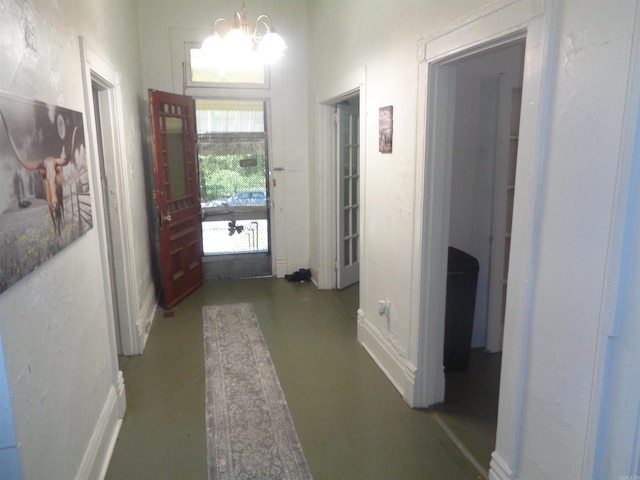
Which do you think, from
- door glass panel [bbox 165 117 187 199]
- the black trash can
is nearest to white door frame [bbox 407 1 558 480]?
the black trash can

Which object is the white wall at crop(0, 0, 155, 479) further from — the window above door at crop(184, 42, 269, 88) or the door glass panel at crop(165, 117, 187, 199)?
the window above door at crop(184, 42, 269, 88)

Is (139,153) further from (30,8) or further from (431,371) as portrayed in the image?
(431,371)

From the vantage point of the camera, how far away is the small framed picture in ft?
9.32

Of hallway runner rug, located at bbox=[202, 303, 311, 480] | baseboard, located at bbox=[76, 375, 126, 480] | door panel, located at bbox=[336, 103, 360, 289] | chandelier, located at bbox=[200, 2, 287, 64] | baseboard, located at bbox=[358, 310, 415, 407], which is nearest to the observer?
baseboard, located at bbox=[76, 375, 126, 480]

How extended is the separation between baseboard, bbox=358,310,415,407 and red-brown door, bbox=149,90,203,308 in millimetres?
2029

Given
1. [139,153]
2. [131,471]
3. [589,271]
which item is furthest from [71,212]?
[139,153]

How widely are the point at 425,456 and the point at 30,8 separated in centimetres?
260

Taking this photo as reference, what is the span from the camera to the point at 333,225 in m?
4.71

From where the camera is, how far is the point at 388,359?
10.2 ft

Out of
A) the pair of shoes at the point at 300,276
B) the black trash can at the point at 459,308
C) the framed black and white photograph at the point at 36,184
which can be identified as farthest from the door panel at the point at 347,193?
the framed black and white photograph at the point at 36,184

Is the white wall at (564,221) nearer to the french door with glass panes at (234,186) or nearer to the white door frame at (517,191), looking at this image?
the white door frame at (517,191)

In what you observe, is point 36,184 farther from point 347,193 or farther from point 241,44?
point 347,193

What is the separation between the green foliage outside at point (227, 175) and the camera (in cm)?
514

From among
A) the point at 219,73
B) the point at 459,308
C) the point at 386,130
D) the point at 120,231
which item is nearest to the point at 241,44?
the point at 386,130
